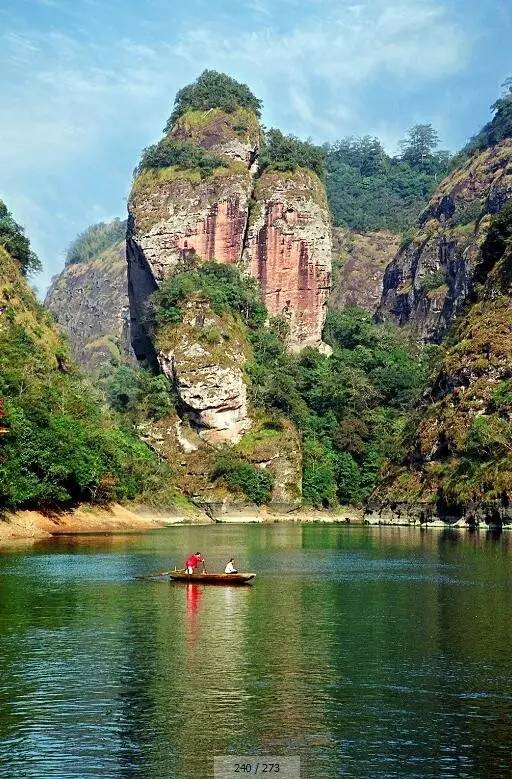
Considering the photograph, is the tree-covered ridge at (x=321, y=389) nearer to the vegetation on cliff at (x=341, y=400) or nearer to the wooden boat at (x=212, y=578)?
the vegetation on cliff at (x=341, y=400)

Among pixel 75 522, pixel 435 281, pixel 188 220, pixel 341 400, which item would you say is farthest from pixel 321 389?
pixel 75 522

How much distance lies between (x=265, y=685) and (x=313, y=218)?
138 meters

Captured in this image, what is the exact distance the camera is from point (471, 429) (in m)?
101

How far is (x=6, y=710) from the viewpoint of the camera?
76.8ft

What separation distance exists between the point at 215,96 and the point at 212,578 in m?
133

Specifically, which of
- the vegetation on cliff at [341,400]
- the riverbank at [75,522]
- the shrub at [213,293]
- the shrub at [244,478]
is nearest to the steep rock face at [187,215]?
the shrub at [213,293]

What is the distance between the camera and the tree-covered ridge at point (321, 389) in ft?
448

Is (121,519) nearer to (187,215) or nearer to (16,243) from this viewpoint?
(16,243)

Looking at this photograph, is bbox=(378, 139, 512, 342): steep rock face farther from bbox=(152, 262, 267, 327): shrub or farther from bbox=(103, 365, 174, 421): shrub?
bbox=(103, 365, 174, 421): shrub

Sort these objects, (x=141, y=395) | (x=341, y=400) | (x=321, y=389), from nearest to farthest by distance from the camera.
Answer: (x=141, y=395) < (x=341, y=400) < (x=321, y=389)

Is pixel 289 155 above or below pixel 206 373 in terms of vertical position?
above

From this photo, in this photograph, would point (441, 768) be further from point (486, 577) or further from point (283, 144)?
point (283, 144)

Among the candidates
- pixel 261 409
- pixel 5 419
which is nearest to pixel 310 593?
pixel 5 419

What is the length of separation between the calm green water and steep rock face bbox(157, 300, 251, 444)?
272 feet
